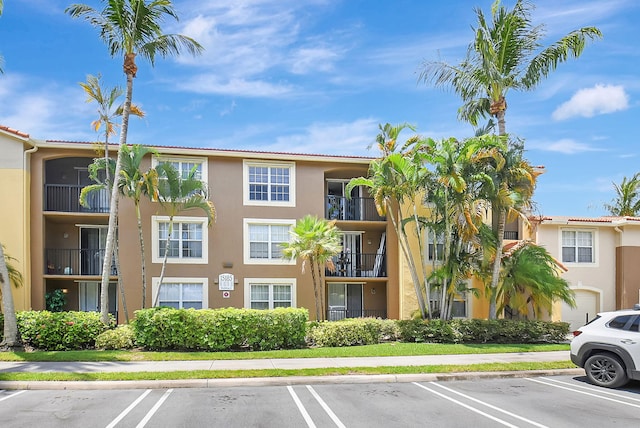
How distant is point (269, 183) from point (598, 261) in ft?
51.6

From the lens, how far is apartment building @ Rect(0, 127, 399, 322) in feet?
71.4

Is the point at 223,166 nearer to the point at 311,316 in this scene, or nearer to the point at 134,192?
the point at 134,192

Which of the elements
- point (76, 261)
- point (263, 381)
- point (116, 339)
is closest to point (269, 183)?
point (76, 261)

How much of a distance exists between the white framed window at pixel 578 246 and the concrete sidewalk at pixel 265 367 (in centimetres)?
864

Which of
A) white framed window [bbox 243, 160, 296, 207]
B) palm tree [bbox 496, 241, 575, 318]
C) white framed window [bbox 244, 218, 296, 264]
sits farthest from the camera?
white framed window [bbox 243, 160, 296, 207]

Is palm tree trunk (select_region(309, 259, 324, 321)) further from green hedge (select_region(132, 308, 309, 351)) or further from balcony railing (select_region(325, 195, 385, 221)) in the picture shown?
balcony railing (select_region(325, 195, 385, 221))

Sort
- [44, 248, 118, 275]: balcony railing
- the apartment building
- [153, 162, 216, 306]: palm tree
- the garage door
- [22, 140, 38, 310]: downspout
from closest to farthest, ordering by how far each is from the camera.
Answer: [153, 162, 216, 306]: palm tree
[22, 140, 38, 310]: downspout
the apartment building
[44, 248, 118, 275]: balcony railing
the garage door

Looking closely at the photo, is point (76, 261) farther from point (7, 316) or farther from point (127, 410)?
point (127, 410)

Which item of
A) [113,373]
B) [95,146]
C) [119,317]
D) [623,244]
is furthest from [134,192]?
[623,244]

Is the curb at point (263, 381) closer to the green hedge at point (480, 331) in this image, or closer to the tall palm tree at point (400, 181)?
the green hedge at point (480, 331)

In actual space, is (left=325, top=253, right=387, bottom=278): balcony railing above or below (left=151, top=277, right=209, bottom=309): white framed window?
above

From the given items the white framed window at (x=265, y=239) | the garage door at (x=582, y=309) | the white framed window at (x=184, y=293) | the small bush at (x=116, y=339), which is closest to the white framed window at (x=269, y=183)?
the white framed window at (x=265, y=239)

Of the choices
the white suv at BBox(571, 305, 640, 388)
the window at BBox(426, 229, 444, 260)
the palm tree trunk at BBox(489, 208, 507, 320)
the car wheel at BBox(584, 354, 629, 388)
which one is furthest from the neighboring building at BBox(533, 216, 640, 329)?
the car wheel at BBox(584, 354, 629, 388)

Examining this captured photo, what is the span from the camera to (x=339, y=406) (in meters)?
10.9
